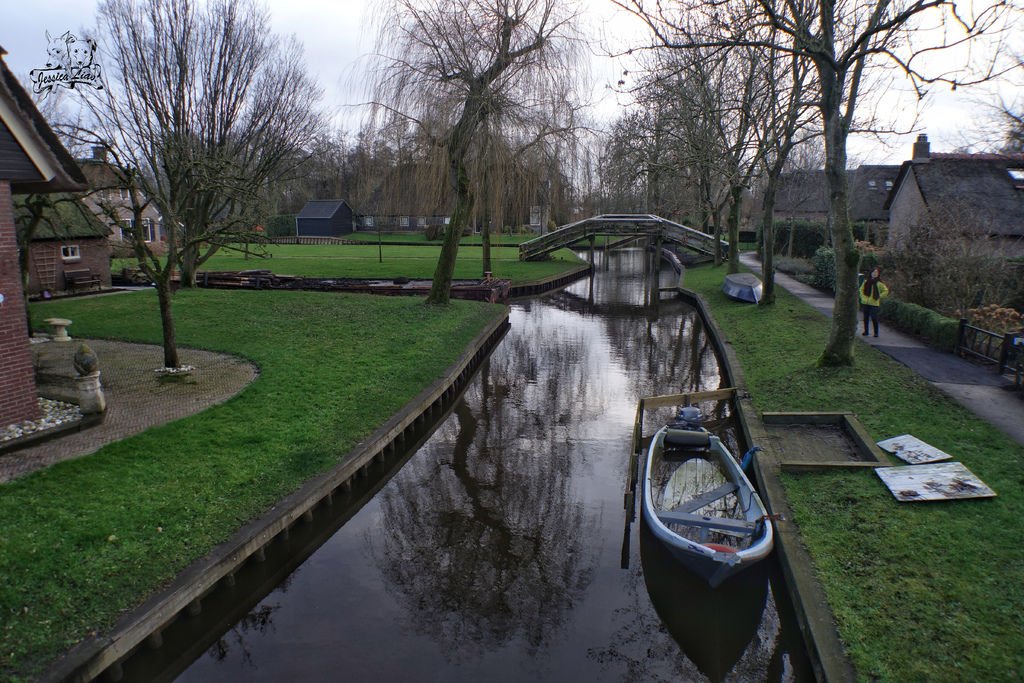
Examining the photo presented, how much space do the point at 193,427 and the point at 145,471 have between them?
5.81 ft

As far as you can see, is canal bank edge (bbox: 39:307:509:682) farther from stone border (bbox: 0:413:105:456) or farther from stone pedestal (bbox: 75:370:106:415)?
stone pedestal (bbox: 75:370:106:415)

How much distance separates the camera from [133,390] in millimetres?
13000

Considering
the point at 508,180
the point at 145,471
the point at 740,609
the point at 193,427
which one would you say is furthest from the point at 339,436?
the point at 508,180

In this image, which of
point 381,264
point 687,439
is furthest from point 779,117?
point 381,264

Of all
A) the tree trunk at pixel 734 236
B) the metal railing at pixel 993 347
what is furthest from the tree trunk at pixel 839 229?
the tree trunk at pixel 734 236

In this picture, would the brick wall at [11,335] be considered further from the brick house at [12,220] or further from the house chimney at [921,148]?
the house chimney at [921,148]

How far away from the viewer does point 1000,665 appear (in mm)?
5629

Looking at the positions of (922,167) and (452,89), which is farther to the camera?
(922,167)

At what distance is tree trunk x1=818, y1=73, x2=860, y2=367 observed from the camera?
1295 centimetres

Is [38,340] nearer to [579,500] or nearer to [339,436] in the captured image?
[339,436]

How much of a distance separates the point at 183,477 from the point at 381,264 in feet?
103

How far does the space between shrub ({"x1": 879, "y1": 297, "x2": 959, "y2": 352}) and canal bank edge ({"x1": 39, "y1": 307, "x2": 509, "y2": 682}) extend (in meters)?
12.7

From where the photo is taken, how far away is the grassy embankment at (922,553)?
5902mm

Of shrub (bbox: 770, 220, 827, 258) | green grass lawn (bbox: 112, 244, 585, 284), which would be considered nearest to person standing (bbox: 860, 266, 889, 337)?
green grass lawn (bbox: 112, 244, 585, 284)
